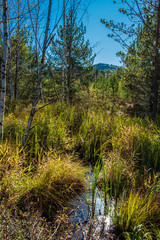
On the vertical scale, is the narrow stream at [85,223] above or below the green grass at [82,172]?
below

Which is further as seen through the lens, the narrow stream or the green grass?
the green grass

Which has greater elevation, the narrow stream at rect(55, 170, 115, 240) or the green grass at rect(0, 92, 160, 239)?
the green grass at rect(0, 92, 160, 239)

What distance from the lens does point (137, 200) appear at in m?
1.93

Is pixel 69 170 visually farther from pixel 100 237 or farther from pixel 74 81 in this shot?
pixel 74 81

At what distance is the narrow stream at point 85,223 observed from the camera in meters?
1.67

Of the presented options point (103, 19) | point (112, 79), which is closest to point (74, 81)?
point (103, 19)

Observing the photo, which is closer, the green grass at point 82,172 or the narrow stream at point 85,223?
the narrow stream at point 85,223

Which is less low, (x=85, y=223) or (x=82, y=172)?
(x=82, y=172)

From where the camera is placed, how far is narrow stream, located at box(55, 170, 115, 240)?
167 cm

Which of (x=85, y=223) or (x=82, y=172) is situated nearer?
(x=85, y=223)

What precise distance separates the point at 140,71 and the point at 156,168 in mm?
5593

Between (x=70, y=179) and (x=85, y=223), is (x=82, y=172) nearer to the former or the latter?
(x=70, y=179)

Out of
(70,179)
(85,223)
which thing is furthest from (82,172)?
(85,223)

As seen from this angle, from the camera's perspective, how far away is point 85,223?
199cm
